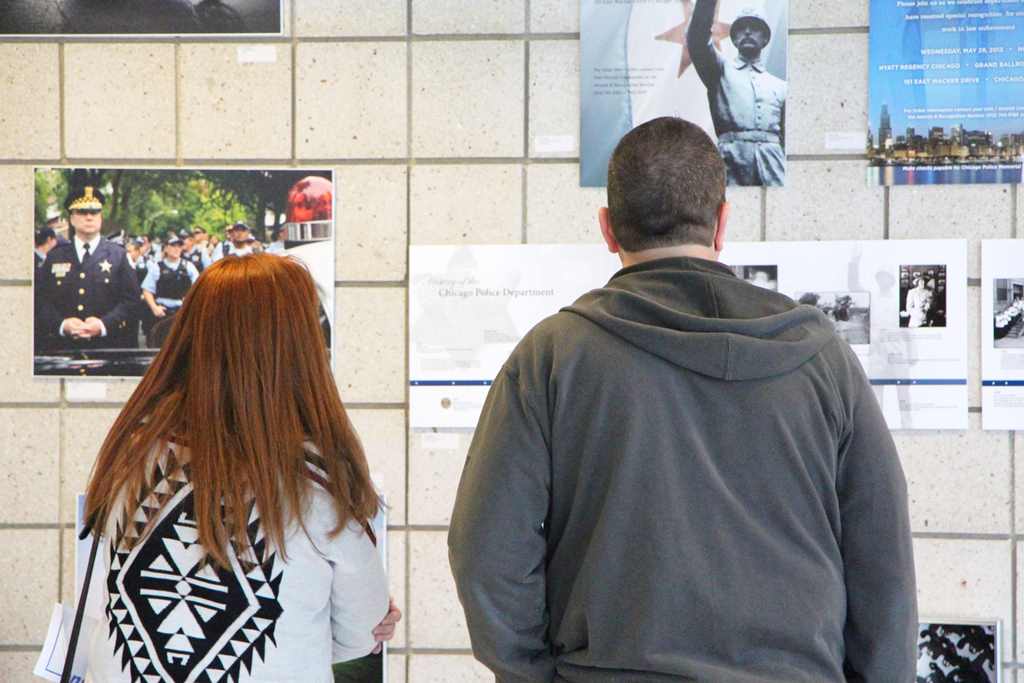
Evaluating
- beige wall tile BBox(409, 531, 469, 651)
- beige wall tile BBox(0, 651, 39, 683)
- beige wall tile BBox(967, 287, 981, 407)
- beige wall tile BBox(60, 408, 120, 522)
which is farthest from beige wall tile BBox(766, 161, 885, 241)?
beige wall tile BBox(0, 651, 39, 683)

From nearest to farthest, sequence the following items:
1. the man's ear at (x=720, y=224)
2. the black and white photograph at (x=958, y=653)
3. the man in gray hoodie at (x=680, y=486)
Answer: the man in gray hoodie at (x=680, y=486) < the man's ear at (x=720, y=224) < the black and white photograph at (x=958, y=653)

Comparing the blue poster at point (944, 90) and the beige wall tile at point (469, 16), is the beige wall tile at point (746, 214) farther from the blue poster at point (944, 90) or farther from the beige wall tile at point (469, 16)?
the beige wall tile at point (469, 16)

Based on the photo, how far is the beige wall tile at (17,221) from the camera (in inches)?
Answer: 102

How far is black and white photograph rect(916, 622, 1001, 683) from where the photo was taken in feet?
7.82

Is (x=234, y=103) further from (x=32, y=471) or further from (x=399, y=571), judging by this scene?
(x=399, y=571)

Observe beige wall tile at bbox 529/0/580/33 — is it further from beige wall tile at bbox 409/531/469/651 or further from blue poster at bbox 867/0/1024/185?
beige wall tile at bbox 409/531/469/651

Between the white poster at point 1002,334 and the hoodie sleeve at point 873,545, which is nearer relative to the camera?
the hoodie sleeve at point 873,545

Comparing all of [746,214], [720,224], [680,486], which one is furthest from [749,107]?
[680,486]

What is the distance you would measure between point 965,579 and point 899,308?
67 cm

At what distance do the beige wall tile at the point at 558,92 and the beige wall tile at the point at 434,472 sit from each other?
2.51 feet

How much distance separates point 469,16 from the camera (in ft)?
8.21

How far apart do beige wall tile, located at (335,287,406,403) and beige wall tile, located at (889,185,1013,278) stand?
1.24 metres

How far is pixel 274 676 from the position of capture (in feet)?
4.48

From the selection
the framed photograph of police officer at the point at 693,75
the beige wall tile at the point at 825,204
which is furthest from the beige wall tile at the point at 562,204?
the beige wall tile at the point at 825,204
